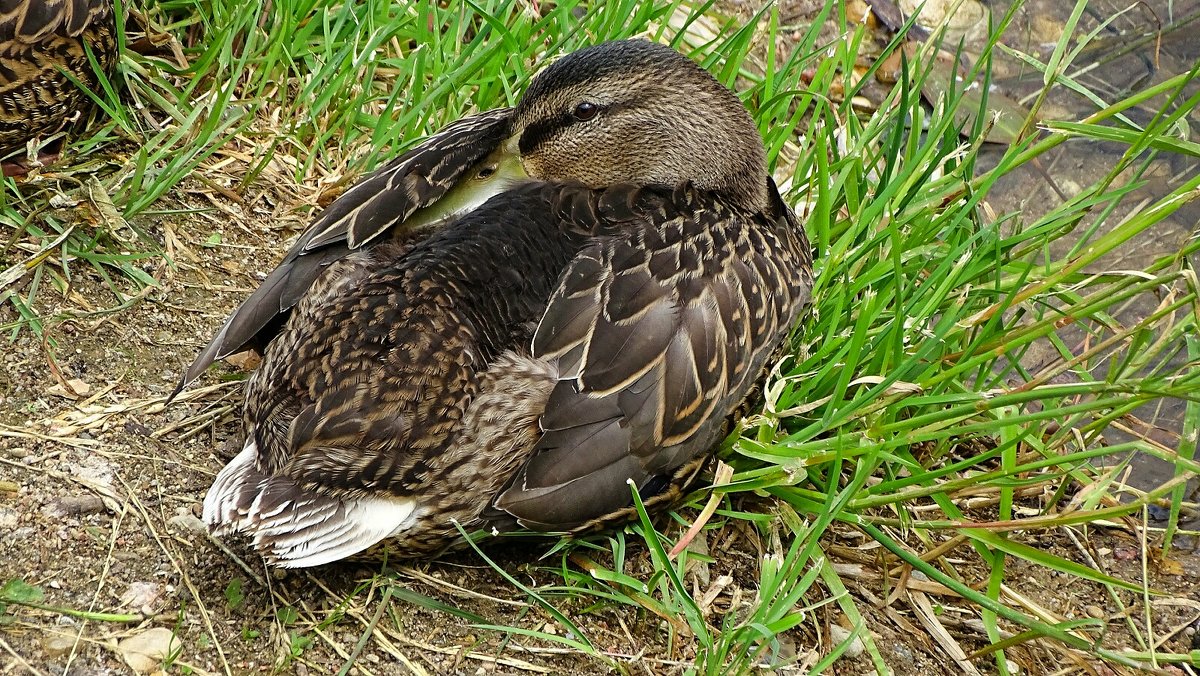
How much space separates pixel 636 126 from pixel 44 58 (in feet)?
6.58

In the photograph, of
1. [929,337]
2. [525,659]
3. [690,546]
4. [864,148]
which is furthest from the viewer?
[864,148]

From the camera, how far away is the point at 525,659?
9.80ft

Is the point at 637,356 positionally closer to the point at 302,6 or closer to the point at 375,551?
the point at 375,551

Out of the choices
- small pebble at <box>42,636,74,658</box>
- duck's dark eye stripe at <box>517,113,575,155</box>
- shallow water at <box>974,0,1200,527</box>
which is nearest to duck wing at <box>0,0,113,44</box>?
duck's dark eye stripe at <box>517,113,575,155</box>

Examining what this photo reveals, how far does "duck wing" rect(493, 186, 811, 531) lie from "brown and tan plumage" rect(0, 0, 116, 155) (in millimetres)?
2010

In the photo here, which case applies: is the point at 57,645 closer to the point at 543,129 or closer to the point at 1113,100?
the point at 543,129

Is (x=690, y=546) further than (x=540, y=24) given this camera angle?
No

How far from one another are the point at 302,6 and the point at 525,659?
2669mm

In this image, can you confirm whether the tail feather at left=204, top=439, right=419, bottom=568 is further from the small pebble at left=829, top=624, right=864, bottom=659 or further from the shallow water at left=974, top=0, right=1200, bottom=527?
the shallow water at left=974, top=0, right=1200, bottom=527

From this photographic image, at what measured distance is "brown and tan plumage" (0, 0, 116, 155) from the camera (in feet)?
13.0

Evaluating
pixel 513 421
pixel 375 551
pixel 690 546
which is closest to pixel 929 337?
pixel 690 546

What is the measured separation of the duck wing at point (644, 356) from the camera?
10.1ft

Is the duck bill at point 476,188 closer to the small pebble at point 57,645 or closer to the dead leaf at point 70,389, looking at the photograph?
the dead leaf at point 70,389

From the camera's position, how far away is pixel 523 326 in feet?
10.5
